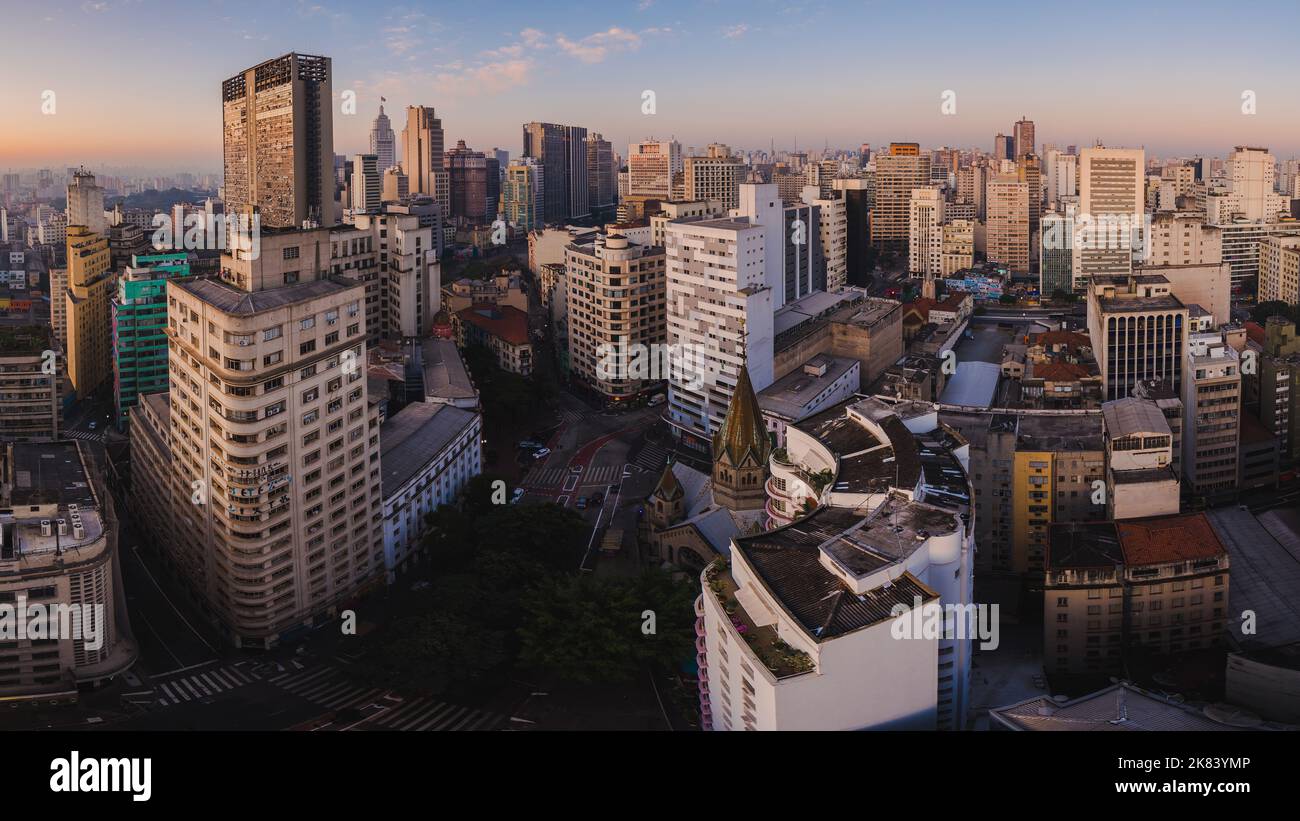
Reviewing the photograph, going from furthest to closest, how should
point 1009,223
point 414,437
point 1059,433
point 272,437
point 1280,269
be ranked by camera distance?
point 1009,223
point 1280,269
point 414,437
point 1059,433
point 272,437

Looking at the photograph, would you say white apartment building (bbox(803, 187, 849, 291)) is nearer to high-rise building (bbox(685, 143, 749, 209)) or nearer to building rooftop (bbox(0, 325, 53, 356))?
high-rise building (bbox(685, 143, 749, 209))

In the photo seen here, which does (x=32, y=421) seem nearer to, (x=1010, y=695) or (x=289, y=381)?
(x=289, y=381)

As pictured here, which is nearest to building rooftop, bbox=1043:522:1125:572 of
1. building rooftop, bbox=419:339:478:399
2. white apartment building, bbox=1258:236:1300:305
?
building rooftop, bbox=419:339:478:399

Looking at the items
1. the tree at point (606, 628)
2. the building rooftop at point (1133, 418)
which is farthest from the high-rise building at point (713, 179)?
the tree at point (606, 628)

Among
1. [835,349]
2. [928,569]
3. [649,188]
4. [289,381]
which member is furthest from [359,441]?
[649,188]

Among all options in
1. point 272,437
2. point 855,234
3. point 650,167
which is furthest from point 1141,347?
point 650,167

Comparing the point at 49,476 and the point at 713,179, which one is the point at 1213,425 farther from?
the point at 713,179
